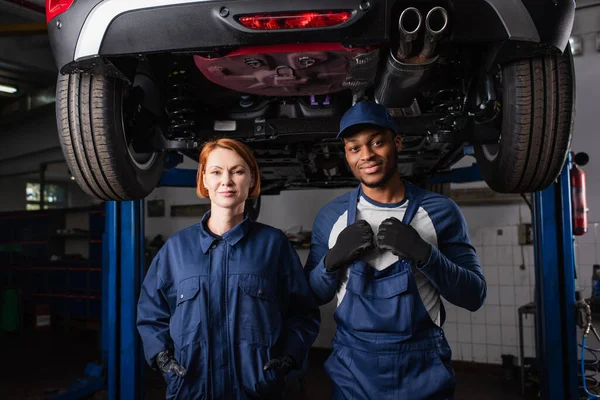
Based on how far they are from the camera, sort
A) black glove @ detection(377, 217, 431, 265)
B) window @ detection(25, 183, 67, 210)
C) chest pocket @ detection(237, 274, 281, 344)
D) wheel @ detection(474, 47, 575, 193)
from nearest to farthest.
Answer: black glove @ detection(377, 217, 431, 265) < chest pocket @ detection(237, 274, 281, 344) < wheel @ detection(474, 47, 575, 193) < window @ detection(25, 183, 67, 210)

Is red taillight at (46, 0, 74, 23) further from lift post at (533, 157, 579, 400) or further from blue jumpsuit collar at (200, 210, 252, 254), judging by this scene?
lift post at (533, 157, 579, 400)

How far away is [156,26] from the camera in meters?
1.10

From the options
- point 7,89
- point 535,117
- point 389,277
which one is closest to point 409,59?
point 535,117

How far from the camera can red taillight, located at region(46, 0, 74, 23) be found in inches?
46.4

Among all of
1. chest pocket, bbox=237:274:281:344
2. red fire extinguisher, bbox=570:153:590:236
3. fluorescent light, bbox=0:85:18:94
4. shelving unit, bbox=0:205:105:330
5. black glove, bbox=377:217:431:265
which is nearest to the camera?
black glove, bbox=377:217:431:265

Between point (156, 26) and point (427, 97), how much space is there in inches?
39.6

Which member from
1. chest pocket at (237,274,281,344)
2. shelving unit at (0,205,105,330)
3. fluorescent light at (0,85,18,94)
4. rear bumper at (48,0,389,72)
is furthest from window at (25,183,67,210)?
chest pocket at (237,274,281,344)

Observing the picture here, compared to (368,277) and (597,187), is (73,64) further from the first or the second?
(597,187)

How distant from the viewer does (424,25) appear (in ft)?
3.43

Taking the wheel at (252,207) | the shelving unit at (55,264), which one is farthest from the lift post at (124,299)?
the shelving unit at (55,264)

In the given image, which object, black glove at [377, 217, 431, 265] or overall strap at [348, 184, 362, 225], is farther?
overall strap at [348, 184, 362, 225]

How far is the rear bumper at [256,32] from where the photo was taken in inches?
41.3

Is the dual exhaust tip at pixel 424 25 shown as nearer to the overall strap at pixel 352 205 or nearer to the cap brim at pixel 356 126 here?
the cap brim at pixel 356 126

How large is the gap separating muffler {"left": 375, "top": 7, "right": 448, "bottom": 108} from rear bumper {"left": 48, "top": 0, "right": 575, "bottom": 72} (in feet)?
0.11
